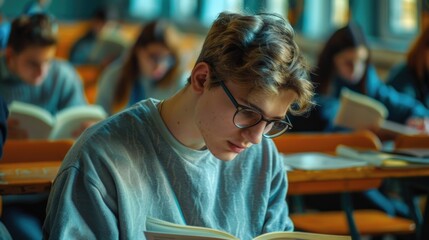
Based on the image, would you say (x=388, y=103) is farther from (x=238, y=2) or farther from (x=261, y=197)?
(x=238, y=2)

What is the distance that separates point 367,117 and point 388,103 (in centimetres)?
93

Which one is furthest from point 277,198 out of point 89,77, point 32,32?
point 89,77

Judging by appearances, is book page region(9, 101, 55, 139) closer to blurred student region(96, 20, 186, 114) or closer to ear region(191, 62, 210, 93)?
blurred student region(96, 20, 186, 114)

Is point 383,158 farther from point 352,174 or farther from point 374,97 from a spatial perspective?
point 374,97

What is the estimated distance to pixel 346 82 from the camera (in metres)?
4.78

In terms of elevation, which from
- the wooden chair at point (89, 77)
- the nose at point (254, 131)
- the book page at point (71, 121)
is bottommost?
the wooden chair at point (89, 77)

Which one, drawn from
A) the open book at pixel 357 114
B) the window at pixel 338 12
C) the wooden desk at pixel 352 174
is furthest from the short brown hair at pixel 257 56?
the window at pixel 338 12

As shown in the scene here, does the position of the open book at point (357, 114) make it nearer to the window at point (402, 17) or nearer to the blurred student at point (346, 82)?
the blurred student at point (346, 82)

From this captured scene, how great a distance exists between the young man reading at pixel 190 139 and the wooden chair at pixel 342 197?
3.67 ft

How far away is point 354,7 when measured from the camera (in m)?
6.50

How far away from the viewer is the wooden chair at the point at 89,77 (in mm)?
6404

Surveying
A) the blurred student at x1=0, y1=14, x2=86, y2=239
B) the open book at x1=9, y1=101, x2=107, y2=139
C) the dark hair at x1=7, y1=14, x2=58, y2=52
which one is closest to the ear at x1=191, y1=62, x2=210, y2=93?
the blurred student at x1=0, y1=14, x2=86, y2=239

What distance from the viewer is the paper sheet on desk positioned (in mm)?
2760

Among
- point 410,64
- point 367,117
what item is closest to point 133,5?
point 410,64
